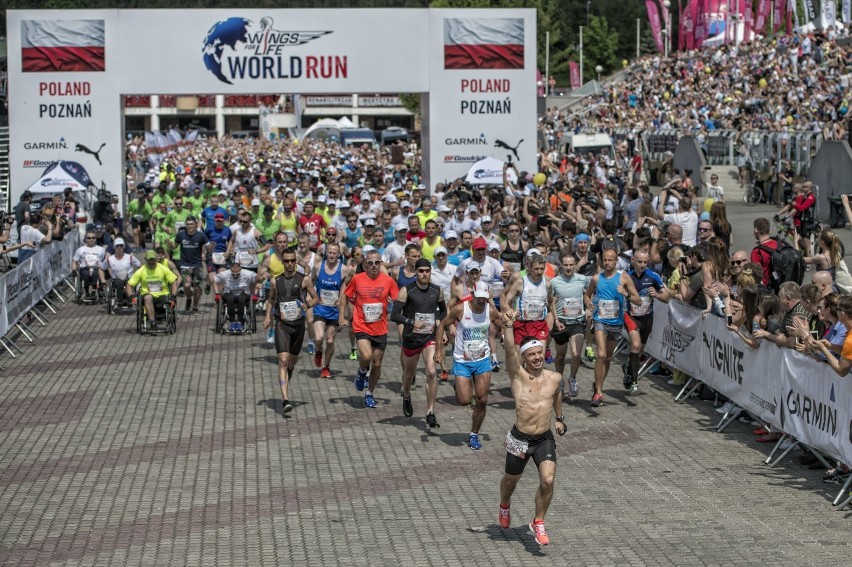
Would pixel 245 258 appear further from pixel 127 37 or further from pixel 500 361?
pixel 127 37

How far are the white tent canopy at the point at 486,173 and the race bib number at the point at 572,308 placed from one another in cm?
1494

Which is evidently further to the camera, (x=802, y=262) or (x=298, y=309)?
(x=802, y=262)

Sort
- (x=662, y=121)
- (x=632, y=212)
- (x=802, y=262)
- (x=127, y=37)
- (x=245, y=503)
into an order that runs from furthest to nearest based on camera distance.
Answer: (x=662, y=121) → (x=127, y=37) → (x=632, y=212) → (x=802, y=262) → (x=245, y=503)

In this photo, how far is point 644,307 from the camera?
16141mm

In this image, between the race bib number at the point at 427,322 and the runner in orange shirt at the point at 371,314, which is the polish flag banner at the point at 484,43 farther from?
the race bib number at the point at 427,322

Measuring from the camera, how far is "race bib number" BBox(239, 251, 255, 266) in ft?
72.4

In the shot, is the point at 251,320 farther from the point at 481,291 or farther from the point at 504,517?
the point at 504,517

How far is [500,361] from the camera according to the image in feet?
62.1

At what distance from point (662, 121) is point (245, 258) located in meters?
31.0

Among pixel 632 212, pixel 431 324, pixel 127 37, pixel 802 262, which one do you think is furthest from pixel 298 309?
pixel 127 37

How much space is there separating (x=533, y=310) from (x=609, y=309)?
124 cm

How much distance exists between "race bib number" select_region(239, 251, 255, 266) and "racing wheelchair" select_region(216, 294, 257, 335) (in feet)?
2.74

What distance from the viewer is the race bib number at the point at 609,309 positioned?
15812 mm

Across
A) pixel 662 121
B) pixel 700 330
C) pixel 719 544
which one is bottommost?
pixel 719 544
